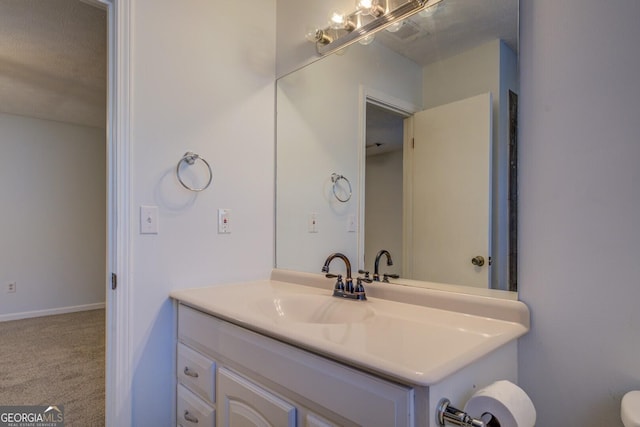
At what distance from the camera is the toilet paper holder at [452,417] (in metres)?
0.67

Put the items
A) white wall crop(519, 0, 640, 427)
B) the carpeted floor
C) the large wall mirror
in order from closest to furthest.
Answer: white wall crop(519, 0, 640, 427) < the large wall mirror < the carpeted floor

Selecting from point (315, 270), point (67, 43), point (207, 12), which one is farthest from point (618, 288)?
point (67, 43)

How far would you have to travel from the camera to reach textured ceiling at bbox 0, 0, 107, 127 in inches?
75.4

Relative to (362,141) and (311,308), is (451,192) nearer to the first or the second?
(362,141)

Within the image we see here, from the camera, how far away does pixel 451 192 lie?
1.23m

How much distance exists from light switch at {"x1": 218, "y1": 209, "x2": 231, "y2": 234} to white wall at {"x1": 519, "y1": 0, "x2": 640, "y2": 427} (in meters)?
1.24

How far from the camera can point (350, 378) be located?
2.52ft

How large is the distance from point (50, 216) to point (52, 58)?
2.23 metres

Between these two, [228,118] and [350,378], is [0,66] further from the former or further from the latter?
[350,378]

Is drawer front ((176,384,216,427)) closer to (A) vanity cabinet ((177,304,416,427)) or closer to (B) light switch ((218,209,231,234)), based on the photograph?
(A) vanity cabinet ((177,304,416,427))

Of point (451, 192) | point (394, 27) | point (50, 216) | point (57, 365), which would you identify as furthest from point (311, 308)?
point (50, 216)

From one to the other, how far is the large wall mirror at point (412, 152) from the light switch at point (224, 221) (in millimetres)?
300

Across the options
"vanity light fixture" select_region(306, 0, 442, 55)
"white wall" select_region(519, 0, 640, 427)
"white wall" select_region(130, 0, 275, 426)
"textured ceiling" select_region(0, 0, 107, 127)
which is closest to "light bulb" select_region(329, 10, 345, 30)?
"vanity light fixture" select_region(306, 0, 442, 55)
